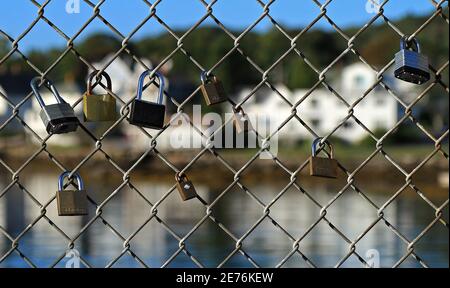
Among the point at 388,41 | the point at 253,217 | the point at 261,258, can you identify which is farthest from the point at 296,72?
the point at 261,258

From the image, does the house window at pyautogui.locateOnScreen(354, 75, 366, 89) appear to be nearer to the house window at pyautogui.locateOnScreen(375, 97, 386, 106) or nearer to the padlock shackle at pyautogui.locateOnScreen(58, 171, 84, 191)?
the house window at pyautogui.locateOnScreen(375, 97, 386, 106)

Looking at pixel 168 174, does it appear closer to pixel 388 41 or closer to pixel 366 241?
pixel 388 41

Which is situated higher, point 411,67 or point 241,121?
point 411,67

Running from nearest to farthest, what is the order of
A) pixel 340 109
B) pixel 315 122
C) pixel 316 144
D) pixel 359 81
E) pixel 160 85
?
pixel 160 85
pixel 316 144
pixel 359 81
pixel 340 109
pixel 315 122

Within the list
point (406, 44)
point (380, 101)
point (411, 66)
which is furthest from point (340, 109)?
point (411, 66)

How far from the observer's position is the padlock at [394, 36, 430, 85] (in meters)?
2.99

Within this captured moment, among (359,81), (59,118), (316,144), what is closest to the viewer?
(59,118)

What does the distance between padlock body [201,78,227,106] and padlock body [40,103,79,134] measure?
1.41ft

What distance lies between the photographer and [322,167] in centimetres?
300

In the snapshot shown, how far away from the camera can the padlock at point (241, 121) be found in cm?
295

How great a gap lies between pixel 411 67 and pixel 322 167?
443mm

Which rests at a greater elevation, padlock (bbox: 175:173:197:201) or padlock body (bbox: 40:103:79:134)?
padlock body (bbox: 40:103:79:134)

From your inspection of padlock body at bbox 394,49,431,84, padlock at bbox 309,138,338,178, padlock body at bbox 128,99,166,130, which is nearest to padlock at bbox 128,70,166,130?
padlock body at bbox 128,99,166,130

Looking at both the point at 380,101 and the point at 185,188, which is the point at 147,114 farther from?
the point at 380,101
